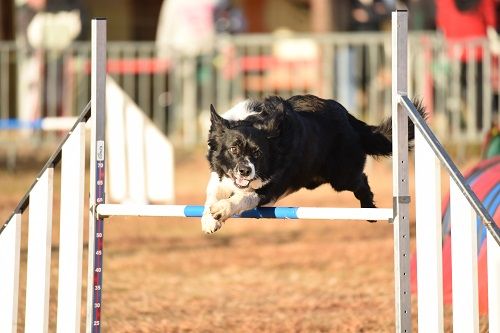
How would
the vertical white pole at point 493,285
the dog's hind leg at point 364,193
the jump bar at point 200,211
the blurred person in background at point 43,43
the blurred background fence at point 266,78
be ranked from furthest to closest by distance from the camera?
the blurred person in background at point 43,43, the blurred background fence at point 266,78, the dog's hind leg at point 364,193, the jump bar at point 200,211, the vertical white pole at point 493,285

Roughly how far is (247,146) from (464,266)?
1.42m

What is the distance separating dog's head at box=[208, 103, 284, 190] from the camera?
5336 mm

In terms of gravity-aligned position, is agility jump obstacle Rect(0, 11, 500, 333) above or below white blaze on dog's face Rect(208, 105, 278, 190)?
below

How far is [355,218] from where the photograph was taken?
15.1ft

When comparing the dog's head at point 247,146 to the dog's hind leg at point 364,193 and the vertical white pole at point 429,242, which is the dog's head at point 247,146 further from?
the vertical white pole at point 429,242

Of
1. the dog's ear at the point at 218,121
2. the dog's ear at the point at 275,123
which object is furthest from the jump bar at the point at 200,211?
the dog's ear at the point at 218,121

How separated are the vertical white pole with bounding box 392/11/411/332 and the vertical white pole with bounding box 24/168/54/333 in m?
1.59

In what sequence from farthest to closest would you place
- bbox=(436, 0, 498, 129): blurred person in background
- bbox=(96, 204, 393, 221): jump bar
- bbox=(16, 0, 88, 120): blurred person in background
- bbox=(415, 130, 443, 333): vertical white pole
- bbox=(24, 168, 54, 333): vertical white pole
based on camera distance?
bbox=(16, 0, 88, 120): blurred person in background, bbox=(436, 0, 498, 129): blurred person in background, bbox=(24, 168, 54, 333): vertical white pole, bbox=(96, 204, 393, 221): jump bar, bbox=(415, 130, 443, 333): vertical white pole

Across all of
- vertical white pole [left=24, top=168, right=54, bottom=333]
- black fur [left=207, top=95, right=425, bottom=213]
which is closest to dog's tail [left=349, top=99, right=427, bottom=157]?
black fur [left=207, top=95, right=425, bottom=213]

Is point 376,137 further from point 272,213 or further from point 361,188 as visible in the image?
point 272,213

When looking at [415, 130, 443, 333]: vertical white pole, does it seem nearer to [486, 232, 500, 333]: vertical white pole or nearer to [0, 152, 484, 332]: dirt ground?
[486, 232, 500, 333]: vertical white pole

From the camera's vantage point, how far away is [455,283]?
4.38 meters

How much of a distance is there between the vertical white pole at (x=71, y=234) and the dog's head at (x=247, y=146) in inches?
28.3

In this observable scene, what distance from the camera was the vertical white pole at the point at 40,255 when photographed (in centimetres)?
514
